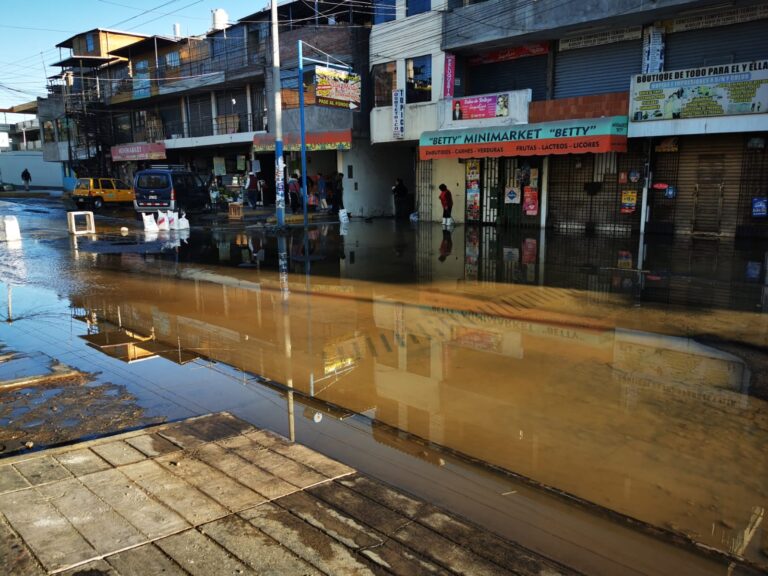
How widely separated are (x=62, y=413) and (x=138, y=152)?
3872cm

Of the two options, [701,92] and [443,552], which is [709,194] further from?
[443,552]

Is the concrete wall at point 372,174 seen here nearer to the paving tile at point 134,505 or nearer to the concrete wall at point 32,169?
the paving tile at point 134,505

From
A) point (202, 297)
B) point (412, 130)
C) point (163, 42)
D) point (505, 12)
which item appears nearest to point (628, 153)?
point (505, 12)

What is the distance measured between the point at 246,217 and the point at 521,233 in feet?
41.5

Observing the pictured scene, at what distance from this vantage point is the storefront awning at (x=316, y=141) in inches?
1000

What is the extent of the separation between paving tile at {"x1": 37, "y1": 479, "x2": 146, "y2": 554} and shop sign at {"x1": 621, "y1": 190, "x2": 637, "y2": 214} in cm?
1891

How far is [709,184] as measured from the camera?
18.1 m

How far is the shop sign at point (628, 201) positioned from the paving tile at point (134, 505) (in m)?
18.7

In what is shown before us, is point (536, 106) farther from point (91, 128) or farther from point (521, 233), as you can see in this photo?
point (91, 128)

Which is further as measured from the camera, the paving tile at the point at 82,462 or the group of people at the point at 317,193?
the group of people at the point at 317,193

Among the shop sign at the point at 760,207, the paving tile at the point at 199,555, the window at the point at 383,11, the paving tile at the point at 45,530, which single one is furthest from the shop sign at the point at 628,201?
the paving tile at the point at 45,530

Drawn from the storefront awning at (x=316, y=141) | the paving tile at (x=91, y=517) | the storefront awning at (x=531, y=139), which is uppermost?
the storefront awning at (x=316, y=141)

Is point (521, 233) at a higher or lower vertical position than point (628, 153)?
lower

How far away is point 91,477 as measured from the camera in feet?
12.9
